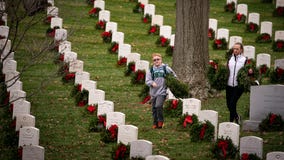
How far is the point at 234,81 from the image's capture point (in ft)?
66.9

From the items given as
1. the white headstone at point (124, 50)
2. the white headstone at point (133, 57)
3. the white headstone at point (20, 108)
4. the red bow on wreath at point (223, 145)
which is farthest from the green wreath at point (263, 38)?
the red bow on wreath at point (223, 145)

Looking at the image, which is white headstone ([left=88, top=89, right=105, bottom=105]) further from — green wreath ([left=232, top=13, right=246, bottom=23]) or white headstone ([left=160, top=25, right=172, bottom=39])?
green wreath ([left=232, top=13, right=246, bottom=23])

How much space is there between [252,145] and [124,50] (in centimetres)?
1067

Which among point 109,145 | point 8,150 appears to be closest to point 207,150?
point 109,145

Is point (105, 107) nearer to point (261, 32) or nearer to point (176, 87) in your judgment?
point (176, 87)

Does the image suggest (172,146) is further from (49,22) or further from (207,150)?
(49,22)

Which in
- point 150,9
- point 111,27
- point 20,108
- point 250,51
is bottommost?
point 20,108

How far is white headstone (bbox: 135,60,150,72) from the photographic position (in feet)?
83.6

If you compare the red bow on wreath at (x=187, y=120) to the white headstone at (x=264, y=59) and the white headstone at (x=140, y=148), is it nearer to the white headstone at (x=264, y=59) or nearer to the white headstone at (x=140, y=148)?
the white headstone at (x=140, y=148)

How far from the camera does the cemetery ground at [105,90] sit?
19375mm

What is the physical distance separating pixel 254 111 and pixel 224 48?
29.9ft

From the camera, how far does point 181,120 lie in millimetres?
20781

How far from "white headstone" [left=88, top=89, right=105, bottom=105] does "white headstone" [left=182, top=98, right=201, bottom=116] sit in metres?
2.31

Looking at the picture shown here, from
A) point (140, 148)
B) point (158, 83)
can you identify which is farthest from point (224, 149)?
point (158, 83)
